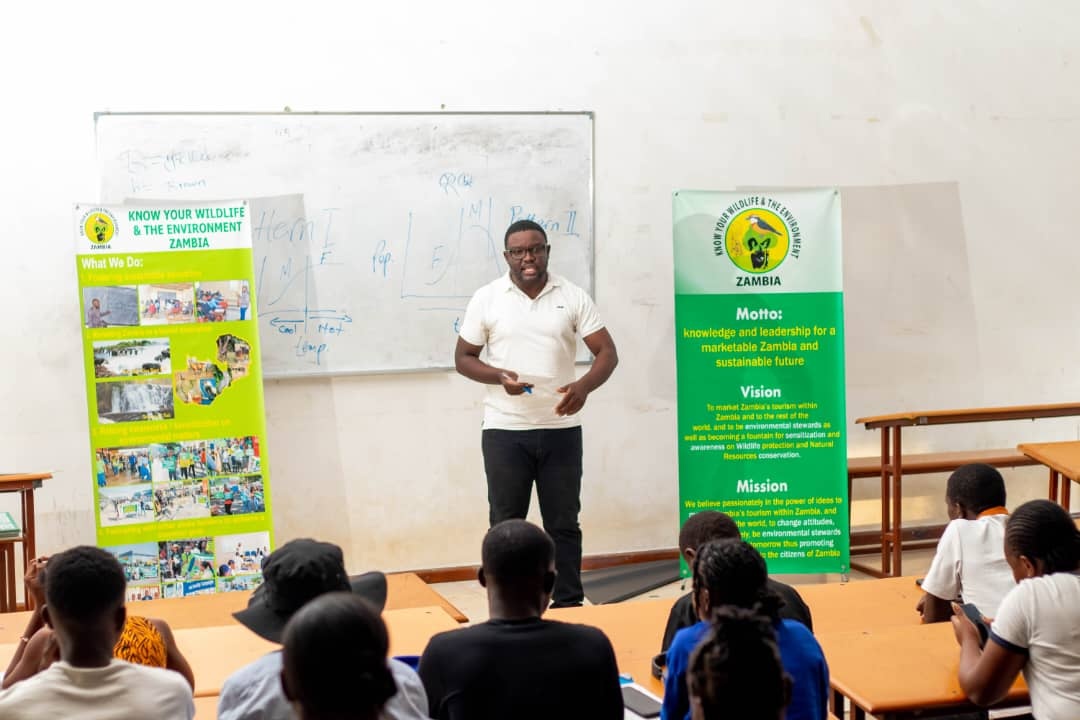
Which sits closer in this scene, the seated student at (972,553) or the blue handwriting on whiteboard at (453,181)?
the seated student at (972,553)

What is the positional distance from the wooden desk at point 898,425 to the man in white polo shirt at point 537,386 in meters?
1.67

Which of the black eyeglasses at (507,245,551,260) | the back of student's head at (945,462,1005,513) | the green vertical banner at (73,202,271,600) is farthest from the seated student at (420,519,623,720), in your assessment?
the green vertical banner at (73,202,271,600)

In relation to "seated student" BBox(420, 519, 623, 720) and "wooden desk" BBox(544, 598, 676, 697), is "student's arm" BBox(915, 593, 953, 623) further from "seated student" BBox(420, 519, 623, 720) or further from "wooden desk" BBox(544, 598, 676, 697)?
Answer: "seated student" BBox(420, 519, 623, 720)

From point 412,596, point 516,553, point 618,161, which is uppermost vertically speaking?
point 618,161

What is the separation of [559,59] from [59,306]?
2.61 metres

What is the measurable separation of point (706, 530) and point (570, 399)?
5.69ft

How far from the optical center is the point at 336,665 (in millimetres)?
1589

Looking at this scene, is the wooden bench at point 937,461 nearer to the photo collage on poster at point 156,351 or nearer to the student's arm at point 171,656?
the photo collage on poster at point 156,351

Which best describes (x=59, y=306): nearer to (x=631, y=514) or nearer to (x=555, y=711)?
(x=631, y=514)

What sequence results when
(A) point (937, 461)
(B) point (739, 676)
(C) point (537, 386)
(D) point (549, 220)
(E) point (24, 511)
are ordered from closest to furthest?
(B) point (739, 676), (C) point (537, 386), (E) point (24, 511), (D) point (549, 220), (A) point (937, 461)

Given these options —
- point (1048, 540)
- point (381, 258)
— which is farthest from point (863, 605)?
point (381, 258)

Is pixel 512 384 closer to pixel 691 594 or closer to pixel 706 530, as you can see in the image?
pixel 706 530

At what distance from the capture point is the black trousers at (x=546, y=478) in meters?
4.55

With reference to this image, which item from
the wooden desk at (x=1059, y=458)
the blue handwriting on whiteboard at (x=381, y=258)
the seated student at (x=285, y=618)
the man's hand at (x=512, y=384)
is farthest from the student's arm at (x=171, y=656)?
the wooden desk at (x=1059, y=458)
